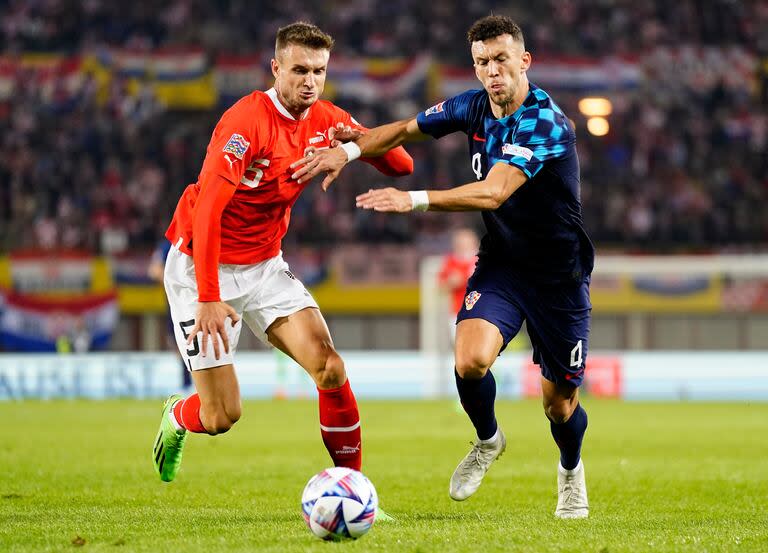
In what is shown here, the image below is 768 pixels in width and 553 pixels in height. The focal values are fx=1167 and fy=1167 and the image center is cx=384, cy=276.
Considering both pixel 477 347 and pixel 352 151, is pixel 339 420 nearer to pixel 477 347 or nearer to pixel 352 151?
pixel 477 347

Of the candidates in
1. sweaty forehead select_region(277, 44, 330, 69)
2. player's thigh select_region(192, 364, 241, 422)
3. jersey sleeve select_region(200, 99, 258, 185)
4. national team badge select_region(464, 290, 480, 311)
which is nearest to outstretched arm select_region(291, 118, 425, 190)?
jersey sleeve select_region(200, 99, 258, 185)

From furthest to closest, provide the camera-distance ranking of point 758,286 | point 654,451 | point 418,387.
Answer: point 758,286, point 418,387, point 654,451

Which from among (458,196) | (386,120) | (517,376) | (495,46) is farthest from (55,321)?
(458,196)

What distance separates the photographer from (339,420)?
21.0 ft

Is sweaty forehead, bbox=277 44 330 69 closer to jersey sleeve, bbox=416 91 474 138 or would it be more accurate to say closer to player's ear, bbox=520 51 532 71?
jersey sleeve, bbox=416 91 474 138

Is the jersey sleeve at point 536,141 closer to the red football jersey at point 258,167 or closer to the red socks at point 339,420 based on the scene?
the red football jersey at point 258,167

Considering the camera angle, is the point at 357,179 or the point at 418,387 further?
the point at 357,179

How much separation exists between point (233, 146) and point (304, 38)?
0.72 m

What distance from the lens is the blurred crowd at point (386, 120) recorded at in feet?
82.9

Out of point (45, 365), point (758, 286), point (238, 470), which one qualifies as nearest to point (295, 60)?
point (238, 470)

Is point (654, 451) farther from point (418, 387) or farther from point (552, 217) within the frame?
point (418, 387)

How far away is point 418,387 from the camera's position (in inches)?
798

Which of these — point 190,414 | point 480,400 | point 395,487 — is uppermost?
point 480,400

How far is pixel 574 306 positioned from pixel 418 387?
554 inches
